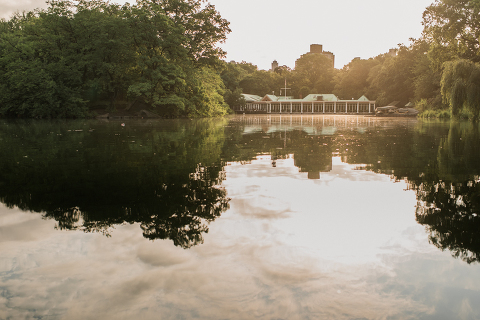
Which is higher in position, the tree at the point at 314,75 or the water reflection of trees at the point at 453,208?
the tree at the point at 314,75

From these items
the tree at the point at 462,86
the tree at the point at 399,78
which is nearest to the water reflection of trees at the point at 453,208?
the tree at the point at 462,86

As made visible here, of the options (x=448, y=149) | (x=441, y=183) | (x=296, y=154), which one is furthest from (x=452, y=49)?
(x=441, y=183)

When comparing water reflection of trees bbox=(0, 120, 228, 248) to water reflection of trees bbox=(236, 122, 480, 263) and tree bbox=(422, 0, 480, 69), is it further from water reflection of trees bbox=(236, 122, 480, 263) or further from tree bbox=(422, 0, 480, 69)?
tree bbox=(422, 0, 480, 69)

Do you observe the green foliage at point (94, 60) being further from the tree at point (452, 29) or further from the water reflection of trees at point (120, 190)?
the water reflection of trees at point (120, 190)

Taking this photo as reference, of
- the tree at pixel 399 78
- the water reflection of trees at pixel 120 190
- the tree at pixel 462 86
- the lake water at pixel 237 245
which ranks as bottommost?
the lake water at pixel 237 245

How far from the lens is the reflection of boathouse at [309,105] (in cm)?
10762

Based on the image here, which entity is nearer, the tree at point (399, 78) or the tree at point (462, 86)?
the tree at point (462, 86)

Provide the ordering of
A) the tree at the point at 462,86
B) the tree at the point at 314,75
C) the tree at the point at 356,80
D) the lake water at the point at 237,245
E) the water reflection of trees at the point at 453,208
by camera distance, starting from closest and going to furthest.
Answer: the lake water at the point at 237,245
the water reflection of trees at the point at 453,208
the tree at the point at 462,86
the tree at the point at 356,80
the tree at the point at 314,75

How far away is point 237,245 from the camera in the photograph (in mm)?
4398

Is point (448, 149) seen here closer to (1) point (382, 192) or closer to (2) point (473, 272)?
(1) point (382, 192)

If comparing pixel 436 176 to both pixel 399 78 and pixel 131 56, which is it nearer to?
pixel 131 56

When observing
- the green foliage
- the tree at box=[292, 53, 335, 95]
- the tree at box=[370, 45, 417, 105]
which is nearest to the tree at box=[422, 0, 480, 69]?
the green foliage

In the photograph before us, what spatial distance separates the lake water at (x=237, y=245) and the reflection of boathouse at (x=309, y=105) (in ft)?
321

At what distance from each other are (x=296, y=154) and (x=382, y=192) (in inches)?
222
